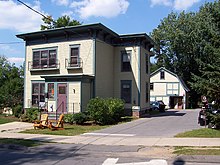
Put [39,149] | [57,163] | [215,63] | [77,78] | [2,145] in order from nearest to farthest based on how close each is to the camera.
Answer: [57,163] → [39,149] → [2,145] → [215,63] → [77,78]

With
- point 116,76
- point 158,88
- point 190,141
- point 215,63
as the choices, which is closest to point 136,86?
point 116,76

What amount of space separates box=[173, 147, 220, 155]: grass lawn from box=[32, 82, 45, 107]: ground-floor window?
58.9 ft

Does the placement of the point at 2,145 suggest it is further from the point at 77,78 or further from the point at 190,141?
the point at 77,78

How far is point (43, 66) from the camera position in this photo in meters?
26.9

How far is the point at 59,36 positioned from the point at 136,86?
8.51 m

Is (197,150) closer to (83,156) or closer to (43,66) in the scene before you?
(83,156)

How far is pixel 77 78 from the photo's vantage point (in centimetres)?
2241

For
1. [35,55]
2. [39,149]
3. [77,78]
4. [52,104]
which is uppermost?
[35,55]

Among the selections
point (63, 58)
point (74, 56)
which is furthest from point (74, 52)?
point (63, 58)

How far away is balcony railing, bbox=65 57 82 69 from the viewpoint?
2492 centimetres

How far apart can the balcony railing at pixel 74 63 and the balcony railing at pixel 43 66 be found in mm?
1070

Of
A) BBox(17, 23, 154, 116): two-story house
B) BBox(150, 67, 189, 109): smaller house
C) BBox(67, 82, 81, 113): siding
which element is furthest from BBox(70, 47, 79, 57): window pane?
BBox(150, 67, 189, 109): smaller house

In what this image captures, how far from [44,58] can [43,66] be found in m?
0.77

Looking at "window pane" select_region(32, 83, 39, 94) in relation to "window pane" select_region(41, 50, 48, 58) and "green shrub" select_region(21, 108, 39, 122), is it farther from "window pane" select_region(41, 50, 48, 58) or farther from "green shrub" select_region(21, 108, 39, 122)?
"green shrub" select_region(21, 108, 39, 122)
